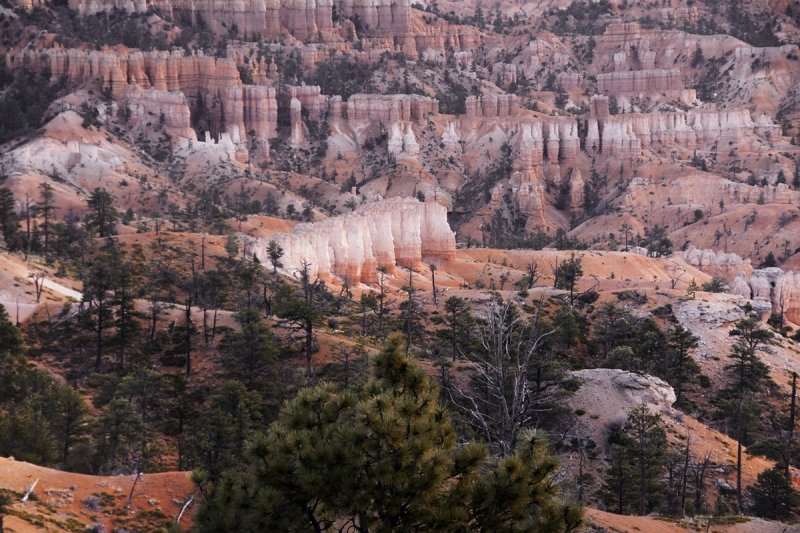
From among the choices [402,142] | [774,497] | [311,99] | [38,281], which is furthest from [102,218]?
[311,99]

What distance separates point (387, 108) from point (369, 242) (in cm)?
8383

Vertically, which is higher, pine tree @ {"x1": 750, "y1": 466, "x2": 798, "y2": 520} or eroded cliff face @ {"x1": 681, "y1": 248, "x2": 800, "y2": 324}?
pine tree @ {"x1": 750, "y1": 466, "x2": 798, "y2": 520}

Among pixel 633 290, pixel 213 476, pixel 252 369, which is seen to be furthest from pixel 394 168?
pixel 213 476

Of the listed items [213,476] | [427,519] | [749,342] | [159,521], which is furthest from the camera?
[749,342]

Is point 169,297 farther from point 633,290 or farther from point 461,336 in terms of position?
point 633,290

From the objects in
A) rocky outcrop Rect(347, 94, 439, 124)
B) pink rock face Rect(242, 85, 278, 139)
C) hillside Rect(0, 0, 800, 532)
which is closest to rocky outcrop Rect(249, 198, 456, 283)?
hillside Rect(0, 0, 800, 532)

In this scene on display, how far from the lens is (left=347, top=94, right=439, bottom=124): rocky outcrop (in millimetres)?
186625

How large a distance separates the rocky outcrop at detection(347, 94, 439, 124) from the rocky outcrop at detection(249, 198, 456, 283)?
6602cm

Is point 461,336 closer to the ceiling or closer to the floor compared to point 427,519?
closer to the floor

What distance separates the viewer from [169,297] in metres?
77.6

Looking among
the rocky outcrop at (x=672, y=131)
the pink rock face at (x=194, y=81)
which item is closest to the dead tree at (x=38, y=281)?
the pink rock face at (x=194, y=81)

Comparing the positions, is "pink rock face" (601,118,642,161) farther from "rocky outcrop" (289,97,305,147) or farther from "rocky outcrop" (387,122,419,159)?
"rocky outcrop" (289,97,305,147)

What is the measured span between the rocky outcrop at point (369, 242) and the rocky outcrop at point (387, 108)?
66.0m

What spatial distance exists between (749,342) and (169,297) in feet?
128
